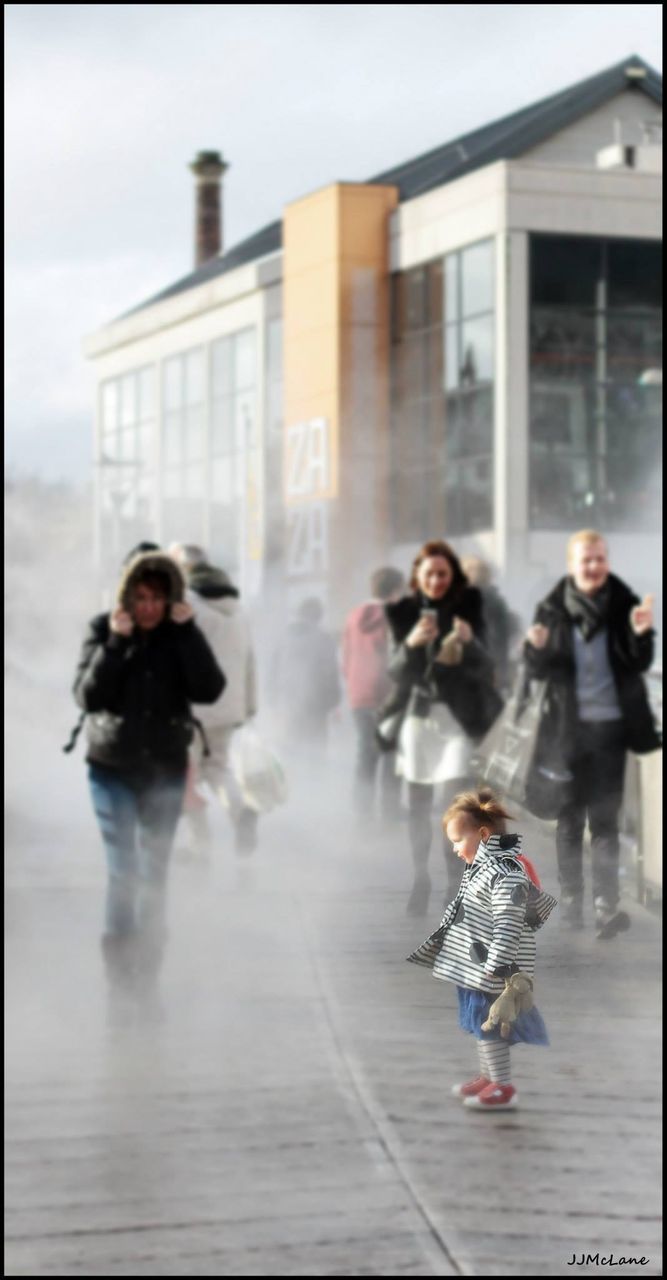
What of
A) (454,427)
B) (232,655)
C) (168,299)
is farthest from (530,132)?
(232,655)

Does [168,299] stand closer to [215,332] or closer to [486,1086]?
[215,332]

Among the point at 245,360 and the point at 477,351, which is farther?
the point at 245,360

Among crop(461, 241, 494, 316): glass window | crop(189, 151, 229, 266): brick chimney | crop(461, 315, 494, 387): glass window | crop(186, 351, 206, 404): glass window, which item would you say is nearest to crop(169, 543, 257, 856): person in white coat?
crop(461, 315, 494, 387): glass window

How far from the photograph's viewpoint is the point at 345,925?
9.30 ft

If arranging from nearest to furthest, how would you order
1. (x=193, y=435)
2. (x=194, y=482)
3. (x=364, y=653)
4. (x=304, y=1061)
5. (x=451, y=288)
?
(x=364, y=653) < (x=451, y=288) < (x=194, y=482) < (x=193, y=435) < (x=304, y=1061)

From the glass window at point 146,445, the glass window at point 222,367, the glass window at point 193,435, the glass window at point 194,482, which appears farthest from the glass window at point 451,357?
the glass window at point 146,445

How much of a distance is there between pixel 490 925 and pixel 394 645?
0.97 m

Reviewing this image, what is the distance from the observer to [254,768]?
18.7 ft

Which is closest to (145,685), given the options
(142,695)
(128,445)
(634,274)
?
(142,695)

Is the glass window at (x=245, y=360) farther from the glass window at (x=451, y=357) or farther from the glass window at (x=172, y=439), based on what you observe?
the glass window at (x=451, y=357)

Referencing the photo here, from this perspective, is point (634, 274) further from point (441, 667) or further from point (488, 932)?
point (488, 932)

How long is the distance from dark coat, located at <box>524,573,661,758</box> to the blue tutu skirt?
1.28 ft

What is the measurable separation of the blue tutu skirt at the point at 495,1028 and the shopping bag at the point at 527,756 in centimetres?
16

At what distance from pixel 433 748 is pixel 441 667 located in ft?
0.41
